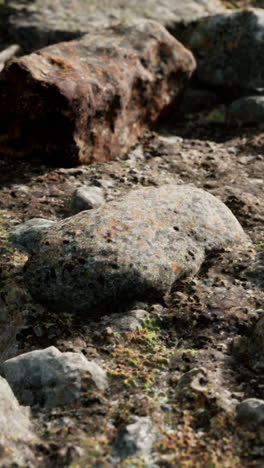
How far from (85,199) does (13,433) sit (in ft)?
9.01

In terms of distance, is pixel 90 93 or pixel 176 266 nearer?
pixel 176 266

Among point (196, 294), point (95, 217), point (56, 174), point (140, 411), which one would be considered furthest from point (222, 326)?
point (56, 174)

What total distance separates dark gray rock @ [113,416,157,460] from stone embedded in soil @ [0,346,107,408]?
37cm

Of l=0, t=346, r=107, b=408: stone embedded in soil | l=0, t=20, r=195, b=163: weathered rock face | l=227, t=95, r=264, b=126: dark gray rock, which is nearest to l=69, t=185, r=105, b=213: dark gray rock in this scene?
l=0, t=20, r=195, b=163: weathered rock face

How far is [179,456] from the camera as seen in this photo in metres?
2.64

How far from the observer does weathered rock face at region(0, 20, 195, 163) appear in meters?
5.64

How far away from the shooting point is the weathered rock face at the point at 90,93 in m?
5.64

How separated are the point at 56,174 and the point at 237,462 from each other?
12.2ft

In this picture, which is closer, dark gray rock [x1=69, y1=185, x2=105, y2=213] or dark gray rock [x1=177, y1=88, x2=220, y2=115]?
dark gray rock [x1=69, y1=185, x2=105, y2=213]

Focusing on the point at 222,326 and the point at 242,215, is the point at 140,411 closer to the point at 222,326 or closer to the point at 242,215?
the point at 222,326

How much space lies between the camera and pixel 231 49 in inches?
311

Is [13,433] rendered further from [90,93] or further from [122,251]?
[90,93]

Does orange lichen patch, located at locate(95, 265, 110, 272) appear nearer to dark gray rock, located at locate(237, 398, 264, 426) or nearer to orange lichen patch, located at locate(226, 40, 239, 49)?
dark gray rock, located at locate(237, 398, 264, 426)

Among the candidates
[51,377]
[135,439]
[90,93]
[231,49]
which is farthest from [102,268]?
[231,49]
